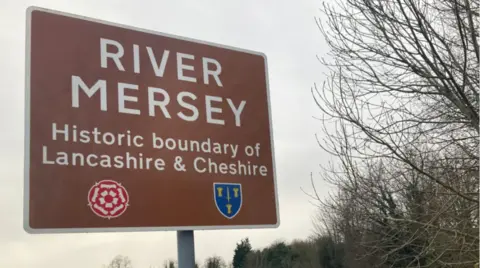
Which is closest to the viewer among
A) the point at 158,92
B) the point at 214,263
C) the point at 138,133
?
the point at 138,133

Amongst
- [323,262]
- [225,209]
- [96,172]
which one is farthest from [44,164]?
[323,262]

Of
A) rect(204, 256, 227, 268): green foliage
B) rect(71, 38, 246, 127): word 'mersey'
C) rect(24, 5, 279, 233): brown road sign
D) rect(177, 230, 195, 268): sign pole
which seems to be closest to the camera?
rect(24, 5, 279, 233): brown road sign

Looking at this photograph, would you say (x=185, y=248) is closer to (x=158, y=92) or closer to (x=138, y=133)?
(x=138, y=133)

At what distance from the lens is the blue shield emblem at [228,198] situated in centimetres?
295

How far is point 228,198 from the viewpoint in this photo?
299 centimetres

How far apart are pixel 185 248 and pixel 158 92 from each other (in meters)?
0.86

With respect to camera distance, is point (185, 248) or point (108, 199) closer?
point (108, 199)

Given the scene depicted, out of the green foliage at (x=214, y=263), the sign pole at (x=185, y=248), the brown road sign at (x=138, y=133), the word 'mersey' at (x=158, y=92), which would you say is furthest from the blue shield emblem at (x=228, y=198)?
the green foliage at (x=214, y=263)

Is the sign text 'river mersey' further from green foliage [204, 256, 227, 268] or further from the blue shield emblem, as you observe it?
green foliage [204, 256, 227, 268]

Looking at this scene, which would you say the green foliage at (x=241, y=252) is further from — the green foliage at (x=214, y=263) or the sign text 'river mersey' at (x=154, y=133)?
the sign text 'river mersey' at (x=154, y=133)

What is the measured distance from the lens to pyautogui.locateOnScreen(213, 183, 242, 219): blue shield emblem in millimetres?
2949

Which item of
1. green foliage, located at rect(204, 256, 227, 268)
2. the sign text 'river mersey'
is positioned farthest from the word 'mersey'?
green foliage, located at rect(204, 256, 227, 268)

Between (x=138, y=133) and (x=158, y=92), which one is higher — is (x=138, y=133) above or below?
below

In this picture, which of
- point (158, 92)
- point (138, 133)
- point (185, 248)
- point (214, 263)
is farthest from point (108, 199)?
point (214, 263)
